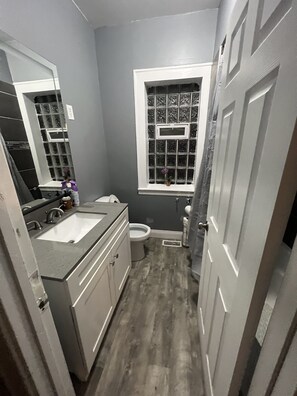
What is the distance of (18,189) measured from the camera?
1.19 meters

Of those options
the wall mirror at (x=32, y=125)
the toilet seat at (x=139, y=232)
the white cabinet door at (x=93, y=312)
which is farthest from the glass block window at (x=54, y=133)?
the toilet seat at (x=139, y=232)

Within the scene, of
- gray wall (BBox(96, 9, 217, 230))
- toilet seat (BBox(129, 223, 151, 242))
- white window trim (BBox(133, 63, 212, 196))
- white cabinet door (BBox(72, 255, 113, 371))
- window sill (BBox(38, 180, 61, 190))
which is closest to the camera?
white cabinet door (BBox(72, 255, 113, 371))

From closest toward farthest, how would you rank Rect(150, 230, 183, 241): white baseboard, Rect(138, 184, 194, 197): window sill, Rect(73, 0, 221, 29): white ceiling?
Rect(73, 0, 221, 29): white ceiling, Rect(138, 184, 194, 197): window sill, Rect(150, 230, 183, 241): white baseboard

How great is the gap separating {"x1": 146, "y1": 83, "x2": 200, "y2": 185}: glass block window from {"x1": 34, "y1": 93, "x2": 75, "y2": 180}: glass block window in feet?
3.81

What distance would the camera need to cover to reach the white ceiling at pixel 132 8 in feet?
5.17

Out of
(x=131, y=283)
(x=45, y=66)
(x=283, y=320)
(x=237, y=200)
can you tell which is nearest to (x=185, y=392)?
(x=131, y=283)

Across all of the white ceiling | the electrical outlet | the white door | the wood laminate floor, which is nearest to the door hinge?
the white door

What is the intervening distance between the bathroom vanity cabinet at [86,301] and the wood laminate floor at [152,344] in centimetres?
14

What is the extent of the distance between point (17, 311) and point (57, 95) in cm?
160

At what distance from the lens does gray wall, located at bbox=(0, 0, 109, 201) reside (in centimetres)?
114

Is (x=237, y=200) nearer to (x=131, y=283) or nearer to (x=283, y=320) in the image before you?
(x=283, y=320)

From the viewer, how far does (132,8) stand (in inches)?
64.8

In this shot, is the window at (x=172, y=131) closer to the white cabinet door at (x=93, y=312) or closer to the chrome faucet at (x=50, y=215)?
the chrome faucet at (x=50, y=215)

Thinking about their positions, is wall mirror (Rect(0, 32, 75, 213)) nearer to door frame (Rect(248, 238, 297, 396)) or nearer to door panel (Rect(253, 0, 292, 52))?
door panel (Rect(253, 0, 292, 52))
